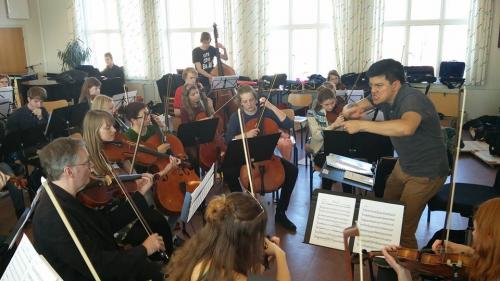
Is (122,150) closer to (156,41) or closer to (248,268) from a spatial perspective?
(248,268)

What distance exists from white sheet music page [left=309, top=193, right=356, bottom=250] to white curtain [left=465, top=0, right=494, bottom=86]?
6.53 metres

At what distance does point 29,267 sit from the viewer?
1517 mm

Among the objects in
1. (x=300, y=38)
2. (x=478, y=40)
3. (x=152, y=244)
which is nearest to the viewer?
(x=152, y=244)

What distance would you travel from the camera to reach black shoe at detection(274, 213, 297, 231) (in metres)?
3.76

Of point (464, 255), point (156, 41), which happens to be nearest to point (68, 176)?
point (464, 255)

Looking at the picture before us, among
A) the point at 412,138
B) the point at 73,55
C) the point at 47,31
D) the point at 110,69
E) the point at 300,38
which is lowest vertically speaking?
the point at 412,138

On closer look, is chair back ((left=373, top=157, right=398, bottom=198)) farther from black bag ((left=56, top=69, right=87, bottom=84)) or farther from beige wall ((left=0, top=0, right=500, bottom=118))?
beige wall ((left=0, top=0, right=500, bottom=118))

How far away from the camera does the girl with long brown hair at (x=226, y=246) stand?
1.52 metres

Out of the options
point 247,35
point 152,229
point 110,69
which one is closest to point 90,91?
point 152,229

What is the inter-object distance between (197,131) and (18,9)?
953cm

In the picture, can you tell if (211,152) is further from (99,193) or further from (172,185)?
(99,193)

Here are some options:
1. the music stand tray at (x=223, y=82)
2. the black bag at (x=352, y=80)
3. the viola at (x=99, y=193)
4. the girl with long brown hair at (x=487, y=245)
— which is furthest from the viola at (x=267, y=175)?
the black bag at (x=352, y=80)

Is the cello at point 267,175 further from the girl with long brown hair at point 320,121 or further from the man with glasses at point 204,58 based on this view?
the man with glasses at point 204,58

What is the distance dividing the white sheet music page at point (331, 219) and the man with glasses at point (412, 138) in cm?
49
